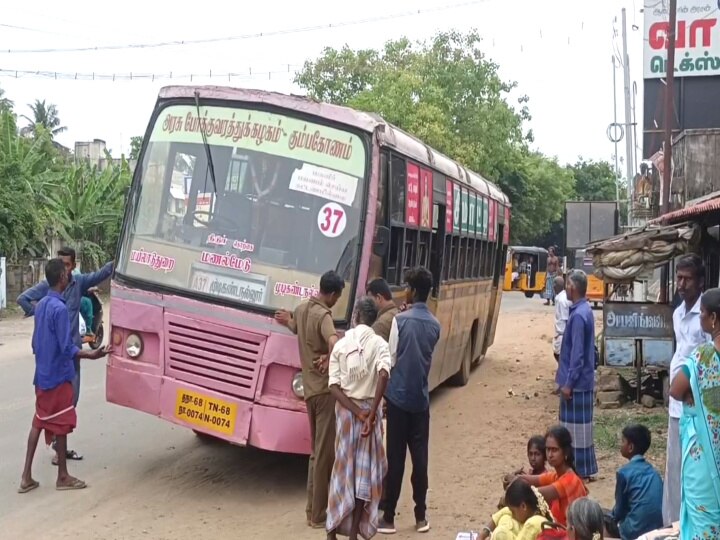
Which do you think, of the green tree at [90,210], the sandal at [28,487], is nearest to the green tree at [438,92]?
the green tree at [90,210]

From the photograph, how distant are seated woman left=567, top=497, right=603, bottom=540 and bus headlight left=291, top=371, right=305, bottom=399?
2535 millimetres

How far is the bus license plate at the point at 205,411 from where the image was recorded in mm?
6797

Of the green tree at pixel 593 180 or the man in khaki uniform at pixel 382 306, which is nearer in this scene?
the man in khaki uniform at pixel 382 306

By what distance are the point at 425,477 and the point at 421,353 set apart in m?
0.91

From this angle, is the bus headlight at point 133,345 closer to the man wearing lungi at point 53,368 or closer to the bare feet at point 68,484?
the man wearing lungi at point 53,368

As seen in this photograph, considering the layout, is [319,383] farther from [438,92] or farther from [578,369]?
[438,92]

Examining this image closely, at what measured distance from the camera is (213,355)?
693cm

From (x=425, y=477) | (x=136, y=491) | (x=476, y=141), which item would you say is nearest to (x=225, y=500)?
(x=136, y=491)

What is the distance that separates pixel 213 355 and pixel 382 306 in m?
1.39

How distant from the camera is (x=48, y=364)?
6824 mm

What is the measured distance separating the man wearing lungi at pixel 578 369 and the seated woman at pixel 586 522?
2.97 metres

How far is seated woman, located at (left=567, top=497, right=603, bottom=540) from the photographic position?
4.58 meters

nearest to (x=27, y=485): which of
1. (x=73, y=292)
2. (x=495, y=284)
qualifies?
(x=73, y=292)

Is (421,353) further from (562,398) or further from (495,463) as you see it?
(495,463)
